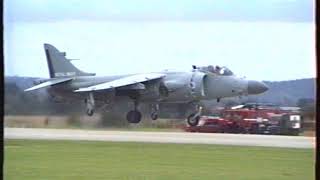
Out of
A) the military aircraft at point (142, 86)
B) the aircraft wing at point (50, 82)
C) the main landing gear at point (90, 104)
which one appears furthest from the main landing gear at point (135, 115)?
the aircraft wing at point (50, 82)

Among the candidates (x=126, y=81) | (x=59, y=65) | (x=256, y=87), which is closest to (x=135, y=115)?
(x=126, y=81)

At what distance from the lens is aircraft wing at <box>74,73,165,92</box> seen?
209 centimetres

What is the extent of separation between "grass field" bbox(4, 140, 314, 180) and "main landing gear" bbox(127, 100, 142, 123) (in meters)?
0.08

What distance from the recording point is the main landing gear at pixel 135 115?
211 cm

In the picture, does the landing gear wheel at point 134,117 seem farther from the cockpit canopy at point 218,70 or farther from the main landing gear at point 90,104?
the cockpit canopy at point 218,70

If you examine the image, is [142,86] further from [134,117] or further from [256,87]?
[256,87]

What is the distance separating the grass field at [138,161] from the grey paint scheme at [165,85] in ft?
0.51

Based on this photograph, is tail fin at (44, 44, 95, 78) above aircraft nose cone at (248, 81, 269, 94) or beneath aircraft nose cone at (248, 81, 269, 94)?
above

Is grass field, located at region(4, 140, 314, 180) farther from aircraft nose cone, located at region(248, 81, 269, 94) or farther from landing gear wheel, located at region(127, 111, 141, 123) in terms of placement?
aircraft nose cone, located at region(248, 81, 269, 94)

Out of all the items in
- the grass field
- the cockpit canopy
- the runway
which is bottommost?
the grass field

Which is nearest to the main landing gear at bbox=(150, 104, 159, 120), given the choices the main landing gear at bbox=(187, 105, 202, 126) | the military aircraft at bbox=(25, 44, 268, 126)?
the military aircraft at bbox=(25, 44, 268, 126)

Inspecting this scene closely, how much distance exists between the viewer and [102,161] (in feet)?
7.03

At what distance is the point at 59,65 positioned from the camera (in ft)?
6.81

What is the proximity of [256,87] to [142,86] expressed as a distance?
361 mm
